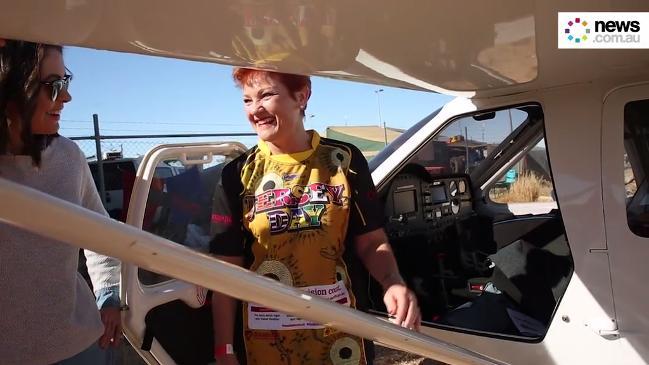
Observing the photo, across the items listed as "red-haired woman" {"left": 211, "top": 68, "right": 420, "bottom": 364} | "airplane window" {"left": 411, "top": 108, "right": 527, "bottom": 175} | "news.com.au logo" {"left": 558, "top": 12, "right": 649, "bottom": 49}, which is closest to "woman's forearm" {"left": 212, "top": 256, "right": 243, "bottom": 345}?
"red-haired woman" {"left": 211, "top": 68, "right": 420, "bottom": 364}

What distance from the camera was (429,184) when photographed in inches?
140

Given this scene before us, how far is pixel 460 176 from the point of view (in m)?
3.68

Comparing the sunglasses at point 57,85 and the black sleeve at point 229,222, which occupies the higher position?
the sunglasses at point 57,85

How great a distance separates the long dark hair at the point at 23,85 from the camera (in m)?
1.38

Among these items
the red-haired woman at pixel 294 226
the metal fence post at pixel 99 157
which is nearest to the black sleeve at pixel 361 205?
the red-haired woman at pixel 294 226

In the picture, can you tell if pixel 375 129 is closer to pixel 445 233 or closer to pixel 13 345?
pixel 445 233

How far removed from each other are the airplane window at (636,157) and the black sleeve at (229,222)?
1.77m

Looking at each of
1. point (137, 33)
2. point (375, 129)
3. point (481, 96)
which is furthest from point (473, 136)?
point (375, 129)

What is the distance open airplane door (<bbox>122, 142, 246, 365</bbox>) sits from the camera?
188 cm

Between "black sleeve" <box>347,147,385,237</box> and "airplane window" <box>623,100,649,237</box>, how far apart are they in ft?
4.59

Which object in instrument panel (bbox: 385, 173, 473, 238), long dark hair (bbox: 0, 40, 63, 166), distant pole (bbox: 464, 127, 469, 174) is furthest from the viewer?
instrument panel (bbox: 385, 173, 473, 238)

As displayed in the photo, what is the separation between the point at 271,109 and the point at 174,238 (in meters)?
0.95

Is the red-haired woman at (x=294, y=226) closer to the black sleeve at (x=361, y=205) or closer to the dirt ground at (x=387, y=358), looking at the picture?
the black sleeve at (x=361, y=205)

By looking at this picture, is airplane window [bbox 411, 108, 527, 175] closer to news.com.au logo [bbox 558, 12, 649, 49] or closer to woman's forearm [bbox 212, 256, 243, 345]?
news.com.au logo [bbox 558, 12, 649, 49]
